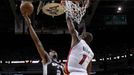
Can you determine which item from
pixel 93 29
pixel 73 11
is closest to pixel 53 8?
pixel 73 11

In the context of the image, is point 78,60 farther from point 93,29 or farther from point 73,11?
point 93,29

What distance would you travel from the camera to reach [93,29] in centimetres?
1493

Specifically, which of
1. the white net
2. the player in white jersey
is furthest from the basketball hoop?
the player in white jersey

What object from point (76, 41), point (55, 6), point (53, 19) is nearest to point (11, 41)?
point (53, 19)

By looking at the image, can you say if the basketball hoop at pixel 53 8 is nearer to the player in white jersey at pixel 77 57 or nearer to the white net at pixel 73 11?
the white net at pixel 73 11

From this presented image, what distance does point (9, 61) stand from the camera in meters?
14.9

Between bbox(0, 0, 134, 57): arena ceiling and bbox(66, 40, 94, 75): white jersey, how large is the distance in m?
9.08

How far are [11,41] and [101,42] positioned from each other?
419 centimetres

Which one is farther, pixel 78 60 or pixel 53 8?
pixel 53 8

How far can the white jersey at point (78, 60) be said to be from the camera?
3328 millimetres

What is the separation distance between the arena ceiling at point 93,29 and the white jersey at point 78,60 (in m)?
9.08

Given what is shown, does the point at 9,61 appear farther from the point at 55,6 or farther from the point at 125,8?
the point at 55,6

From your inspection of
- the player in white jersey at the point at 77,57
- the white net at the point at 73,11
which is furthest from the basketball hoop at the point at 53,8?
the player in white jersey at the point at 77,57

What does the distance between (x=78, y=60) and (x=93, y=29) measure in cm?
1165
